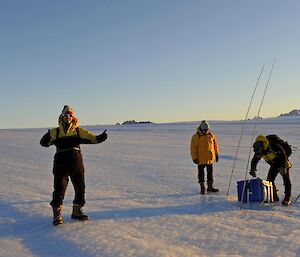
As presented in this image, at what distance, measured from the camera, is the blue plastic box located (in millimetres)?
6492

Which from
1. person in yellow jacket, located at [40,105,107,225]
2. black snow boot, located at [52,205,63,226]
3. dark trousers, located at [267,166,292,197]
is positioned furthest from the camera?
dark trousers, located at [267,166,292,197]

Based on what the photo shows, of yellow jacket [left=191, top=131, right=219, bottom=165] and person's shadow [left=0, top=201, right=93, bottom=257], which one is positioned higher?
yellow jacket [left=191, top=131, right=219, bottom=165]

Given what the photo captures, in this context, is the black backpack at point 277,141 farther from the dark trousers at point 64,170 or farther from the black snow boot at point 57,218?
the black snow boot at point 57,218

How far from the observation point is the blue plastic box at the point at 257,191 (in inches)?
256

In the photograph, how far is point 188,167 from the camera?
11477 mm

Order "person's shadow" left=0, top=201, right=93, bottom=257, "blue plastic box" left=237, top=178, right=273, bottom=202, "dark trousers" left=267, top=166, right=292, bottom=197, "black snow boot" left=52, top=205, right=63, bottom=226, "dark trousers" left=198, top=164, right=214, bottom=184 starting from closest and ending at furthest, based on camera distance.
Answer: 1. "person's shadow" left=0, top=201, right=93, bottom=257
2. "black snow boot" left=52, top=205, right=63, bottom=226
3. "blue plastic box" left=237, top=178, right=273, bottom=202
4. "dark trousers" left=267, top=166, right=292, bottom=197
5. "dark trousers" left=198, top=164, right=214, bottom=184

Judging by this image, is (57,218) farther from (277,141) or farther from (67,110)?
(277,141)

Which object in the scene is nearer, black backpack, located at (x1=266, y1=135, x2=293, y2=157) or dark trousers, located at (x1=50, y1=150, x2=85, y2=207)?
dark trousers, located at (x1=50, y1=150, x2=85, y2=207)

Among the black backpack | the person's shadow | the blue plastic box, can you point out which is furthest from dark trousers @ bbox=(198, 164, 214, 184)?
the person's shadow

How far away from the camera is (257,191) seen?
6523mm

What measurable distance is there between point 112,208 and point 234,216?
186 centimetres

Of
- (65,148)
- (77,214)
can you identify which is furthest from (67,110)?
(77,214)

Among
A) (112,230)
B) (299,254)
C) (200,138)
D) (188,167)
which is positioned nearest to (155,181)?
(200,138)

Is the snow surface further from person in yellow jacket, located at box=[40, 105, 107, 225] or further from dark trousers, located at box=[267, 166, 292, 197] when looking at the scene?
person in yellow jacket, located at box=[40, 105, 107, 225]
